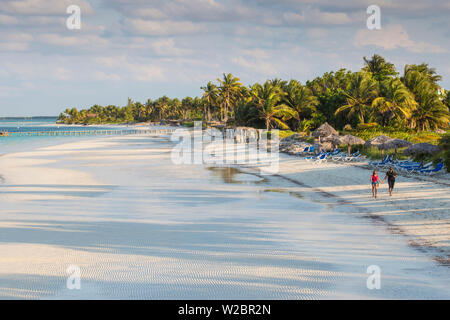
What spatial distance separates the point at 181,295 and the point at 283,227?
5.19 metres

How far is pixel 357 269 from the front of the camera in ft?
28.4

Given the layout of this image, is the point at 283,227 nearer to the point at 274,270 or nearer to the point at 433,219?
the point at 274,270

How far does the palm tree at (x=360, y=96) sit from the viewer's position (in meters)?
45.6

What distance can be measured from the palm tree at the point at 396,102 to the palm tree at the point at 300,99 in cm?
1108

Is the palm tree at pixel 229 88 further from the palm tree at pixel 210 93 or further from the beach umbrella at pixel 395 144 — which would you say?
the beach umbrella at pixel 395 144

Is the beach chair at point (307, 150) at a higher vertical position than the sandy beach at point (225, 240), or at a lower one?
higher

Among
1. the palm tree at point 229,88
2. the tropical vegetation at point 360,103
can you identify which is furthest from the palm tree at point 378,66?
the palm tree at point 229,88

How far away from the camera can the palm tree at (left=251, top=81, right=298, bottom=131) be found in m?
53.8

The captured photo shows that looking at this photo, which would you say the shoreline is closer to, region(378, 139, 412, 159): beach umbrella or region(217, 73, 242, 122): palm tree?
region(378, 139, 412, 159): beach umbrella

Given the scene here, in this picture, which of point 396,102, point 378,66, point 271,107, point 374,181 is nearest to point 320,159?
point 374,181

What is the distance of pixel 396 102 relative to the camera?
140ft

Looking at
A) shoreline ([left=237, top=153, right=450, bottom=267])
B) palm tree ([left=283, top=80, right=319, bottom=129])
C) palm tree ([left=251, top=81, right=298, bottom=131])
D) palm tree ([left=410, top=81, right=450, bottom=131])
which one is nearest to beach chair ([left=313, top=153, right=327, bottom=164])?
shoreline ([left=237, top=153, right=450, bottom=267])

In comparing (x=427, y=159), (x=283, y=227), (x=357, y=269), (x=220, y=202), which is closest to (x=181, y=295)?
(x=357, y=269)

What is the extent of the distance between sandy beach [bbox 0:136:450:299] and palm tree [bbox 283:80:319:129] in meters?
35.6
